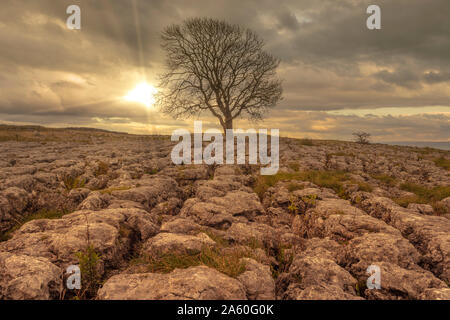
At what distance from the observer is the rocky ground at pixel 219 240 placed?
410 centimetres

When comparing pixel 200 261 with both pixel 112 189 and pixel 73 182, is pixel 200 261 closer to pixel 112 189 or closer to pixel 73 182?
pixel 112 189

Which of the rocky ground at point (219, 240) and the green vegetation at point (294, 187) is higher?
the green vegetation at point (294, 187)

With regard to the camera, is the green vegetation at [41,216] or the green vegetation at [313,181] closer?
the green vegetation at [41,216]

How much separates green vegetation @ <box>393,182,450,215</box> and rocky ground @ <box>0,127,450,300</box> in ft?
0.19

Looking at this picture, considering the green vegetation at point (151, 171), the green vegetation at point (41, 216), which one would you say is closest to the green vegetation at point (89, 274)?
the green vegetation at point (41, 216)

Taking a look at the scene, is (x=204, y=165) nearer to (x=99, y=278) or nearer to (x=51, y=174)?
(x=51, y=174)

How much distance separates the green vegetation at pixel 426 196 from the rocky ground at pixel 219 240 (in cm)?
6

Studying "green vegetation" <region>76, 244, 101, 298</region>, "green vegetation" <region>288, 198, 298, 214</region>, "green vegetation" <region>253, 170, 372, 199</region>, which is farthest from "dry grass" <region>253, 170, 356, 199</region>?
"green vegetation" <region>76, 244, 101, 298</region>

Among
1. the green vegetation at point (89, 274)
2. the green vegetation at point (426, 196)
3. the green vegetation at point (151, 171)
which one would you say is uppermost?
the green vegetation at point (151, 171)

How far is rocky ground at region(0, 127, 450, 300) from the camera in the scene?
4.10 m

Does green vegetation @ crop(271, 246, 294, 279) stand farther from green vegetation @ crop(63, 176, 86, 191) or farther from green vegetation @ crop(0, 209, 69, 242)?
green vegetation @ crop(63, 176, 86, 191)

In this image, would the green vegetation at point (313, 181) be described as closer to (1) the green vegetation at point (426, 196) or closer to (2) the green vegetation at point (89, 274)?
(1) the green vegetation at point (426, 196)
